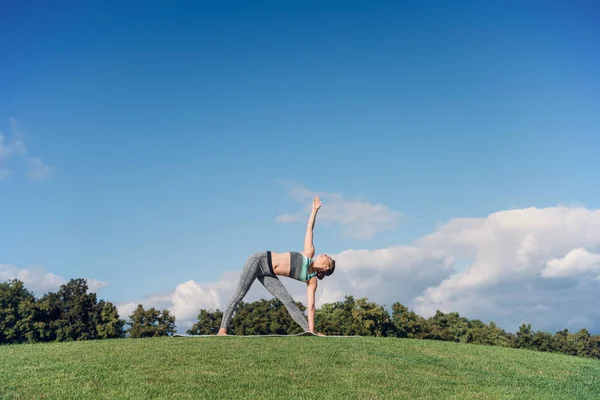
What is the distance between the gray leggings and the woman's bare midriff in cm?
15

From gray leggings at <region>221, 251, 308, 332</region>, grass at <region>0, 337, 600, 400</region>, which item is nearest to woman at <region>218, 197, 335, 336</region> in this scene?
gray leggings at <region>221, 251, 308, 332</region>

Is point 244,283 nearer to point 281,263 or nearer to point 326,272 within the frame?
point 281,263

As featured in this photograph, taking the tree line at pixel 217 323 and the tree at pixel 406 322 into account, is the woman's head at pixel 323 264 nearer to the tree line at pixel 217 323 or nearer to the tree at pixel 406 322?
the tree line at pixel 217 323

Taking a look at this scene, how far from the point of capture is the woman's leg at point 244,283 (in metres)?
17.5

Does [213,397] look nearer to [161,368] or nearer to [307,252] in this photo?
[161,368]

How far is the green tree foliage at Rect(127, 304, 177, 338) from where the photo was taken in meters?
40.6

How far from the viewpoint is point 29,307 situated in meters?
38.6

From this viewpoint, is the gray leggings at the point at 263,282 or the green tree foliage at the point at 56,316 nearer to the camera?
the gray leggings at the point at 263,282

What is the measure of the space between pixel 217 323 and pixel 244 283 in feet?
90.1

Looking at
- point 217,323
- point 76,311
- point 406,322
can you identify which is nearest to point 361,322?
point 406,322

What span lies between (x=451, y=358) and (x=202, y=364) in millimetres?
6759

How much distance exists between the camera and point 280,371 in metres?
10.9

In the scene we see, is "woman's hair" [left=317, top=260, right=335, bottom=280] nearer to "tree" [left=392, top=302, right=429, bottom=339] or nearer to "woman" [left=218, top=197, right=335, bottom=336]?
"woman" [left=218, top=197, right=335, bottom=336]

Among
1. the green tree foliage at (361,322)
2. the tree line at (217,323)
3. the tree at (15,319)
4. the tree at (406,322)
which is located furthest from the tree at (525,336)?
the tree at (15,319)
